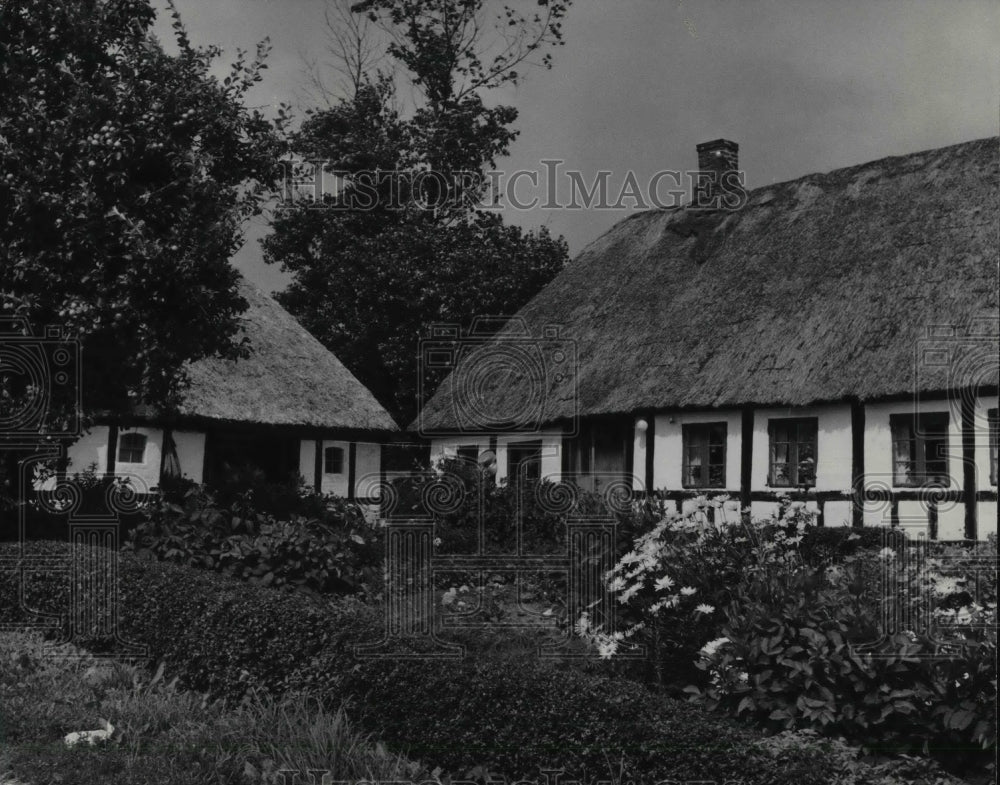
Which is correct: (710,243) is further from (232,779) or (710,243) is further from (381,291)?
(232,779)

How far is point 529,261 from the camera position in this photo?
25.8 meters

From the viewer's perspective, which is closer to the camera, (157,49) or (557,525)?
(157,49)

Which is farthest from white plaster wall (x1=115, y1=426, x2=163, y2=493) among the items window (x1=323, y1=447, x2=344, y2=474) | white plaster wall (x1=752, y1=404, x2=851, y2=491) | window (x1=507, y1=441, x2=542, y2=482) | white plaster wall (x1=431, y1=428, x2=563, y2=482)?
white plaster wall (x1=752, y1=404, x2=851, y2=491)

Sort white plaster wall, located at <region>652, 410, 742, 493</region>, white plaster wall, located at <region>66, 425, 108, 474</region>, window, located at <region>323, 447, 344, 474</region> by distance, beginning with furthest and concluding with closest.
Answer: window, located at <region>323, 447, 344, 474</region> → white plaster wall, located at <region>66, 425, 108, 474</region> → white plaster wall, located at <region>652, 410, 742, 493</region>

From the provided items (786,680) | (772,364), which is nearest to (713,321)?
(772,364)

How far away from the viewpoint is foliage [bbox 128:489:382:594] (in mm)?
9273

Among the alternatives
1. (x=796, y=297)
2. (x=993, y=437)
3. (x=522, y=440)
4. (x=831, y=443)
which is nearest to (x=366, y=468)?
(x=522, y=440)

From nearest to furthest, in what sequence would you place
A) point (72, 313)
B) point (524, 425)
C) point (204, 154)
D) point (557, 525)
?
point (72, 313) → point (204, 154) → point (557, 525) → point (524, 425)

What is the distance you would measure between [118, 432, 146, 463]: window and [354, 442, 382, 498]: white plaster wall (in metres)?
4.90

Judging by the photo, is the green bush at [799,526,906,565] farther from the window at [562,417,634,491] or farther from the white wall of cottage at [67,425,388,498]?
the white wall of cottage at [67,425,388,498]

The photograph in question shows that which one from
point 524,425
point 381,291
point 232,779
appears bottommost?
point 232,779

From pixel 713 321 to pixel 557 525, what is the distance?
17.4ft

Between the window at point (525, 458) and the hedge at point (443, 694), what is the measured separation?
12.0 m

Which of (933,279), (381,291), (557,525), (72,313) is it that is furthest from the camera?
(381,291)
